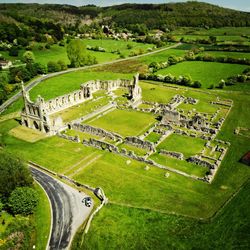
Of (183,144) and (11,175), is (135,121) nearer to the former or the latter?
(183,144)

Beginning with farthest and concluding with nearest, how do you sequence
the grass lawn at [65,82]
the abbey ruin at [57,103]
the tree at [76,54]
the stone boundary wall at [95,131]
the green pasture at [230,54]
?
the green pasture at [230,54], the tree at [76,54], the grass lawn at [65,82], the abbey ruin at [57,103], the stone boundary wall at [95,131]

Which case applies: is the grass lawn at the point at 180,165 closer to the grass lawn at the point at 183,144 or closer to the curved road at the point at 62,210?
the grass lawn at the point at 183,144

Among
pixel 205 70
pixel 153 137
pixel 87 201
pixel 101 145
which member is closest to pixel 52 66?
pixel 205 70

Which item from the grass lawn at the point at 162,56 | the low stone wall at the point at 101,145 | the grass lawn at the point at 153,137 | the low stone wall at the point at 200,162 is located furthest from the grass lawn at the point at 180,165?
the grass lawn at the point at 162,56

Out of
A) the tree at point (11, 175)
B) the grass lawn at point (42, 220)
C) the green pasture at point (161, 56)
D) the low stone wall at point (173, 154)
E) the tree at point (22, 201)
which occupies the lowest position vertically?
the green pasture at point (161, 56)

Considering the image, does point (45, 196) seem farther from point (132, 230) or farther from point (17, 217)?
point (132, 230)

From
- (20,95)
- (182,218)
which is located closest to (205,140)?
(182,218)
